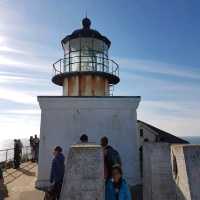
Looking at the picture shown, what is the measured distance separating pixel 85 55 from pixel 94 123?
425 centimetres

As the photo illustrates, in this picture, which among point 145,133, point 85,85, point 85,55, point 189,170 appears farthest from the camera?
point 145,133

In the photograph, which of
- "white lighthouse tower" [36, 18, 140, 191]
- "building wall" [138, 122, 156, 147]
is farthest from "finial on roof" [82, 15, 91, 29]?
"building wall" [138, 122, 156, 147]

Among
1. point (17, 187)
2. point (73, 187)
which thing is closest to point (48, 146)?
point (17, 187)

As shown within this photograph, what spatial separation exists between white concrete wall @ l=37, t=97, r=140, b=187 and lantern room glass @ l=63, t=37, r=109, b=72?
2786 mm

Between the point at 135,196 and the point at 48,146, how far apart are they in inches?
162

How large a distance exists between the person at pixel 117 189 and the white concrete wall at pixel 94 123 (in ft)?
23.0

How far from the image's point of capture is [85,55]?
14281 mm

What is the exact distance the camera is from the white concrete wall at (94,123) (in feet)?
37.4

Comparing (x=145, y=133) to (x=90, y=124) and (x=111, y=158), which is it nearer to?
(x=90, y=124)

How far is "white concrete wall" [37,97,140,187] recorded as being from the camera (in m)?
11.4

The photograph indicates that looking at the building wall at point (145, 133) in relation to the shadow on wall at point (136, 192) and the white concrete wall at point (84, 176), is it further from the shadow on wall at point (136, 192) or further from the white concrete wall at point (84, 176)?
the white concrete wall at point (84, 176)

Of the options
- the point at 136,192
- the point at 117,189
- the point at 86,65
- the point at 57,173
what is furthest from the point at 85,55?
the point at 117,189

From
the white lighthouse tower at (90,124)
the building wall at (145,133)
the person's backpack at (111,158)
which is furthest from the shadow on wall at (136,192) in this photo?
the building wall at (145,133)

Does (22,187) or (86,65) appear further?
(86,65)
